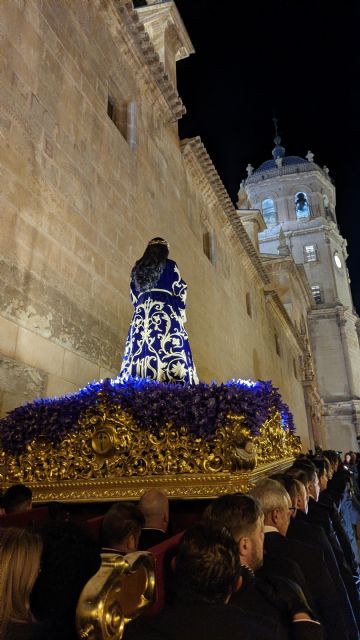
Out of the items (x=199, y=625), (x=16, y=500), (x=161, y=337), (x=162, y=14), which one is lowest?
(x=199, y=625)

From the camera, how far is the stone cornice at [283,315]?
22.3 m

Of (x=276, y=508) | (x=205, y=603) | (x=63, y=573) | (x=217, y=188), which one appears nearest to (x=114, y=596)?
(x=63, y=573)

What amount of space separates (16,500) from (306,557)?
6.50ft

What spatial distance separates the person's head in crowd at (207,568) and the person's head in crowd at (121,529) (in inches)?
20.8

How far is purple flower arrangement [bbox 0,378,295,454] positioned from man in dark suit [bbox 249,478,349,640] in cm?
74

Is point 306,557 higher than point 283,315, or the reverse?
point 283,315

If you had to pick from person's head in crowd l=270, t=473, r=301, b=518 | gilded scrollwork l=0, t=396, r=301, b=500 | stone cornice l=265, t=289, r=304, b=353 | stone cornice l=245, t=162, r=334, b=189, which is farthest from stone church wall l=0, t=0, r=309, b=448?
stone cornice l=245, t=162, r=334, b=189

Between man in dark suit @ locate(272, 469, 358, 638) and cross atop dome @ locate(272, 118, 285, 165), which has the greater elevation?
cross atop dome @ locate(272, 118, 285, 165)

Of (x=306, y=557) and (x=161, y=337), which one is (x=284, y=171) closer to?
(x=161, y=337)

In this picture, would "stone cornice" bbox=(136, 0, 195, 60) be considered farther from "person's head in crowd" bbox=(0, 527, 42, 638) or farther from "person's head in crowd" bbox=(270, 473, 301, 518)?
"person's head in crowd" bbox=(0, 527, 42, 638)

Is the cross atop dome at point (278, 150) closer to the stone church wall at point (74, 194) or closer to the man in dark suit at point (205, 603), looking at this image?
the stone church wall at point (74, 194)

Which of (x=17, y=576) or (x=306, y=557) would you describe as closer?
(x=17, y=576)

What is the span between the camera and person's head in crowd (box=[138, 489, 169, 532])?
2.58 meters

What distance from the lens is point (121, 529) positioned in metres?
2.00
